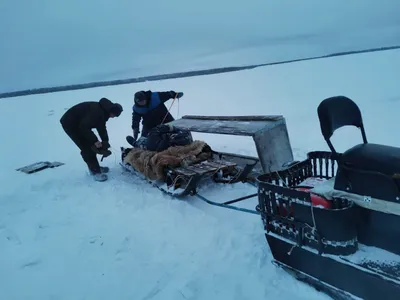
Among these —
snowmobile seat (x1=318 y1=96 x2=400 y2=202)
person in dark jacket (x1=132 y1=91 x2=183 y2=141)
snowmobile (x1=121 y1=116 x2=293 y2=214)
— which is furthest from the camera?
person in dark jacket (x1=132 y1=91 x2=183 y2=141)

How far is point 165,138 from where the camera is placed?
197 inches

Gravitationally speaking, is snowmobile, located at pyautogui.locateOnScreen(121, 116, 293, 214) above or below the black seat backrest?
below

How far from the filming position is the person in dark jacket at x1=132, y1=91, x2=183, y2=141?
5716mm

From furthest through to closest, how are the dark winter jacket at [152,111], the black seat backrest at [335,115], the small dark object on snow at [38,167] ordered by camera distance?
the small dark object on snow at [38,167] < the dark winter jacket at [152,111] < the black seat backrest at [335,115]

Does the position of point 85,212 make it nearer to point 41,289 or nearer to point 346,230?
point 41,289

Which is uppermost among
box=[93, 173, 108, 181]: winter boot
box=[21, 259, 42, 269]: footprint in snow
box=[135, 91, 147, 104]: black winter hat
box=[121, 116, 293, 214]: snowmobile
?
box=[135, 91, 147, 104]: black winter hat

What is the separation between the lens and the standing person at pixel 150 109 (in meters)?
5.72

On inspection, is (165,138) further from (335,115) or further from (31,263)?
(335,115)

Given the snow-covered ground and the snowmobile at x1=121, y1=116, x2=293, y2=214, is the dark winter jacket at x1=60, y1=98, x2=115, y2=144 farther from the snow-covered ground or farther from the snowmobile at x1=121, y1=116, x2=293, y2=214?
the snowmobile at x1=121, y1=116, x2=293, y2=214

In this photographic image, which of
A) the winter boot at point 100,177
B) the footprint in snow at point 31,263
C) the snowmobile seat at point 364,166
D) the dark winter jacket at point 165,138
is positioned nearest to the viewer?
the snowmobile seat at point 364,166

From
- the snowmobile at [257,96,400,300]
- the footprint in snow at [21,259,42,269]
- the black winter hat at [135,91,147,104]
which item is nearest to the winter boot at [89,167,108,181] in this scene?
the black winter hat at [135,91,147,104]

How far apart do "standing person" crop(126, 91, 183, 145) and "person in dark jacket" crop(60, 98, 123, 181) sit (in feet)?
1.86

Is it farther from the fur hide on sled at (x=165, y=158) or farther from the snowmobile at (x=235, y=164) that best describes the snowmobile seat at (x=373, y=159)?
the fur hide on sled at (x=165, y=158)

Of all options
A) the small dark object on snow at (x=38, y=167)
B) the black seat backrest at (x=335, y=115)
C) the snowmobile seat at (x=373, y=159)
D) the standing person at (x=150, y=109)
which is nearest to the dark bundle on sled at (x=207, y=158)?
the standing person at (x=150, y=109)
